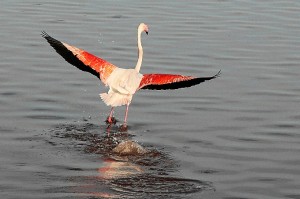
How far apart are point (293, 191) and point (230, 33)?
10.8m

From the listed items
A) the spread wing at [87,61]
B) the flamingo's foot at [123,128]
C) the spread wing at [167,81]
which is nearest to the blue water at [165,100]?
the flamingo's foot at [123,128]

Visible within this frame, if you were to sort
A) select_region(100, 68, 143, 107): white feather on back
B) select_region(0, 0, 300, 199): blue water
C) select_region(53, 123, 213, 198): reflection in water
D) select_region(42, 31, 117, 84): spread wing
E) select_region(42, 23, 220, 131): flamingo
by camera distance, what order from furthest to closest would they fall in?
select_region(42, 31, 117, 84): spread wing < select_region(100, 68, 143, 107): white feather on back < select_region(42, 23, 220, 131): flamingo < select_region(0, 0, 300, 199): blue water < select_region(53, 123, 213, 198): reflection in water

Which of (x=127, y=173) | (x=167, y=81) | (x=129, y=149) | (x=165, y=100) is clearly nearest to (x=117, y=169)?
(x=127, y=173)

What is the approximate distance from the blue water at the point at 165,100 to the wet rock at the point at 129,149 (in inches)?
12.4

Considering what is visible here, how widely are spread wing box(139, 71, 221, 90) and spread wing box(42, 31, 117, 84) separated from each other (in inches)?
26.5

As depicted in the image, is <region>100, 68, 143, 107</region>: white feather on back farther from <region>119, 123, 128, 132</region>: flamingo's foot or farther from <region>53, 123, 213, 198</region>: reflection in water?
<region>53, 123, 213, 198</region>: reflection in water

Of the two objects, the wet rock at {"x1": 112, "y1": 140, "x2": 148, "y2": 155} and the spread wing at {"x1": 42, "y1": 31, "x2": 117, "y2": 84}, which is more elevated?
the spread wing at {"x1": 42, "y1": 31, "x2": 117, "y2": 84}

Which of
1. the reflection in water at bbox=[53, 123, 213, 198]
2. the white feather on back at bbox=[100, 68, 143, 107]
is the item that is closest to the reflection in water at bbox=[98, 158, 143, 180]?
the reflection in water at bbox=[53, 123, 213, 198]

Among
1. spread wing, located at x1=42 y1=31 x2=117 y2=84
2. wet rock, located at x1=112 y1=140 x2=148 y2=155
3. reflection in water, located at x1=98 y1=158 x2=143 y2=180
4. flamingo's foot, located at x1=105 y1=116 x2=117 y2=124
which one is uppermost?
spread wing, located at x1=42 y1=31 x2=117 y2=84

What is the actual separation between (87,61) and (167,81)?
1.50 metres

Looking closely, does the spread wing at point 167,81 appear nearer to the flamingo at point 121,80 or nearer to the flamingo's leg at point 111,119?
the flamingo at point 121,80

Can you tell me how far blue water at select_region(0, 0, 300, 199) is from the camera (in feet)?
38.6

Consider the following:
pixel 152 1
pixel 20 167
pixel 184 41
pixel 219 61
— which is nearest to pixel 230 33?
pixel 184 41

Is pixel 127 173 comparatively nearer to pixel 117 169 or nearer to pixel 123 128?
pixel 117 169
